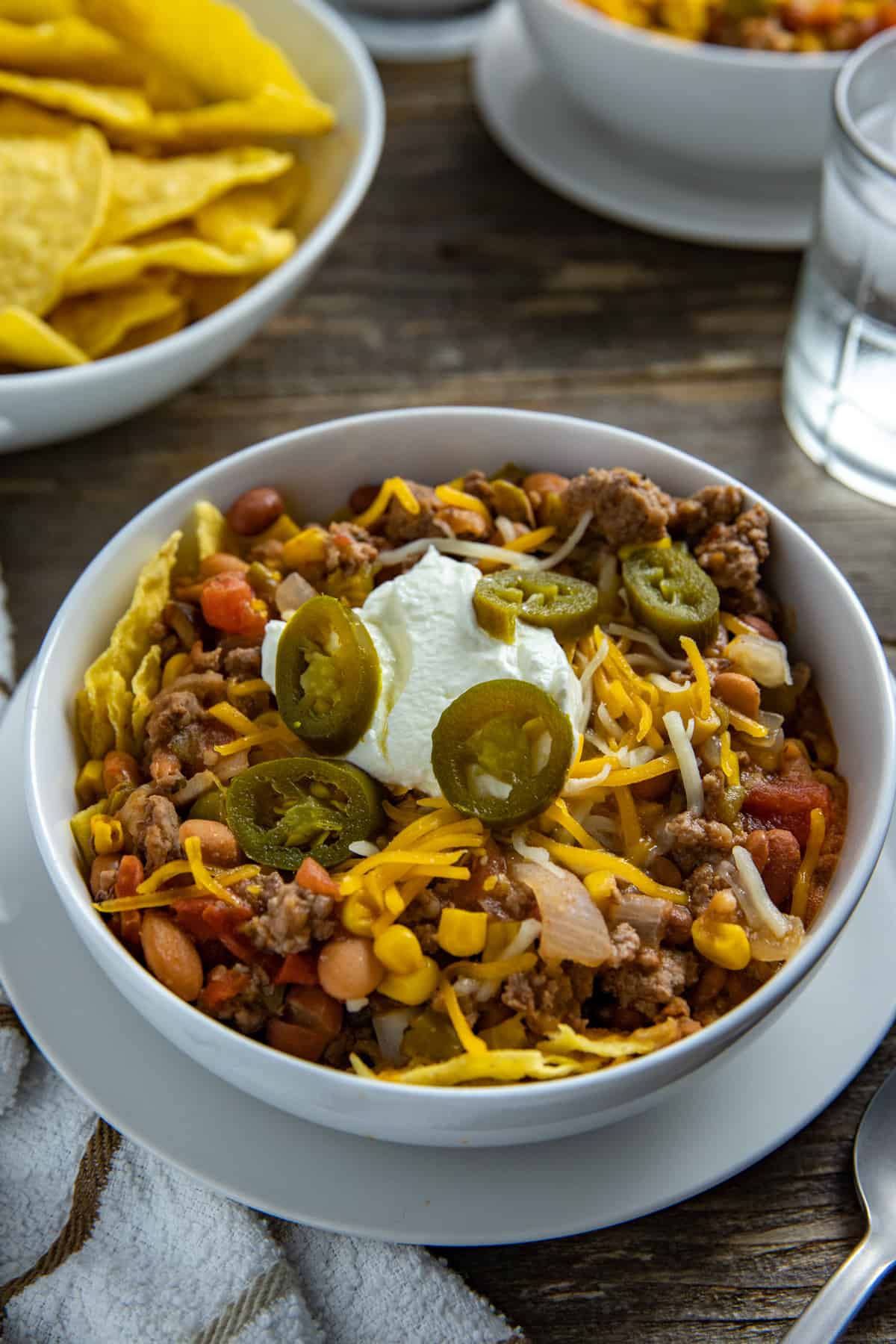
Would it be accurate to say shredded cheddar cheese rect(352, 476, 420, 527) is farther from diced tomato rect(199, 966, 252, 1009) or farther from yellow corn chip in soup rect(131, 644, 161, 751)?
diced tomato rect(199, 966, 252, 1009)

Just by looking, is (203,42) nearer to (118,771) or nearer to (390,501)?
(390,501)

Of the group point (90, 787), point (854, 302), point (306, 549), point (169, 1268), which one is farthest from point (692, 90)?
point (169, 1268)

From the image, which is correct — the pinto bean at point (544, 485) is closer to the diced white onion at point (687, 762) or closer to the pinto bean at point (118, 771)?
the diced white onion at point (687, 762)

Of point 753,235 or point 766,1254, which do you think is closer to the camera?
point 766,1254

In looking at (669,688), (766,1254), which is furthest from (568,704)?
(766,1254)

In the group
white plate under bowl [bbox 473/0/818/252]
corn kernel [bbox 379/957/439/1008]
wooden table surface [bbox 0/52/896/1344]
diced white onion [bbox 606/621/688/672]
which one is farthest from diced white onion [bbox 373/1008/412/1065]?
white plate under bowl [bbox 473/0/818/252]

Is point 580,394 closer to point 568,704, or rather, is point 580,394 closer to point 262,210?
point 262,210

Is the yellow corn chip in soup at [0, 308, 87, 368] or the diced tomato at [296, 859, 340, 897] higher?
the yellow corn chip in soup at [0, 308, 87, 368]
